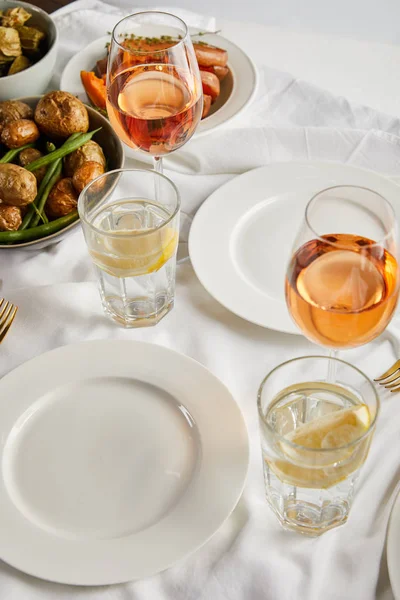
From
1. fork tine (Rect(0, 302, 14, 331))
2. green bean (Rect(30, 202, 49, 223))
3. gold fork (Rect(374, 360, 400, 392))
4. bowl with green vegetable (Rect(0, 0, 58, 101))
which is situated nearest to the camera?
gold fork (Rect(374, 360, 400, 392))

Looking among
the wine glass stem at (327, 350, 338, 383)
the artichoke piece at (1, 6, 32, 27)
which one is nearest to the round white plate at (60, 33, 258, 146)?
the artichoke piece at (1, 6, 32, 27)

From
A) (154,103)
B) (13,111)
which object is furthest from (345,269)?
(13,111)

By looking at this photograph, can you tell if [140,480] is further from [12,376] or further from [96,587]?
[12,376]

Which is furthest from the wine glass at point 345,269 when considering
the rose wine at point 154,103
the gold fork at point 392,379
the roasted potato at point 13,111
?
the roasted potato at point 13,111

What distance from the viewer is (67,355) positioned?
105cm

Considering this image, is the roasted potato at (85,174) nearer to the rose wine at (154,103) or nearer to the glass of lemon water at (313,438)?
the rose wine at (154,103)

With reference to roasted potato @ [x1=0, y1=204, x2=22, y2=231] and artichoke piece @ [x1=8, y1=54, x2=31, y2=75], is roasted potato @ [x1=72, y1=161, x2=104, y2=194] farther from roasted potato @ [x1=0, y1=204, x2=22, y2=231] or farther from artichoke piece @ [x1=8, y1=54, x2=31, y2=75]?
artichoke piece @ [x1=8, y1=54, x2=31, y2=75]

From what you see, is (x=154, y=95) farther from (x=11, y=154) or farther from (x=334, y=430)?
(x=334, y=430)

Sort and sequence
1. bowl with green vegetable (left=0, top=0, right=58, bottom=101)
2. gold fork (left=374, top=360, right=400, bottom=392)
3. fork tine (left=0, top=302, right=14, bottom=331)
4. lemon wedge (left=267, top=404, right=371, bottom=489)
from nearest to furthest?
1. lemon wedge (left=267, top=404, right=371, bottom=489)
2. gold fork (left=374, top=360, right=400, bottom=392)
3. fork tine (left=0, top=302, right=14, bottom=331)
4. bowl with green vegetable (left=0, top=0, right=58, bottom=101)

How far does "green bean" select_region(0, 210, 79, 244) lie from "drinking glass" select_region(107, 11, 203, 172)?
167mm

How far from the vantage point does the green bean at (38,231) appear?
1207mm

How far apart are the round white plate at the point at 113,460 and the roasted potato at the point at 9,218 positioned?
274 mm

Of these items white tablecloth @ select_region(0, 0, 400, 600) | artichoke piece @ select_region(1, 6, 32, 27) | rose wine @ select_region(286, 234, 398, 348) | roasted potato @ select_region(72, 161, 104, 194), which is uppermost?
rose wine @ select_region(286, 234, 398, 348)

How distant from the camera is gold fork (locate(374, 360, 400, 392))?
3.30ft
